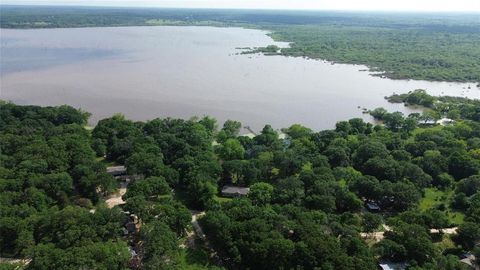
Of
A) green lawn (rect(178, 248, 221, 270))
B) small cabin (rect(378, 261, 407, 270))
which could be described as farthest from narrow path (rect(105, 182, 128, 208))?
small cabin (rect(378, 261, 407, 270))

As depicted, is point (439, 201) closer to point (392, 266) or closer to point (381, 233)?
point (381, 233)

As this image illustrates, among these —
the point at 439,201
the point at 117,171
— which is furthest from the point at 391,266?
the point at 117,171

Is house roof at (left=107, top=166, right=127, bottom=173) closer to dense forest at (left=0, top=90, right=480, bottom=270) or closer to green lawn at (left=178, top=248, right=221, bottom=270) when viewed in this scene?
dense forest at (left=0, top=90, right=480, bottom=270)

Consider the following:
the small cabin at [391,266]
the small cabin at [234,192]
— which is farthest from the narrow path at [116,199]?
the small cabin at [391,266]

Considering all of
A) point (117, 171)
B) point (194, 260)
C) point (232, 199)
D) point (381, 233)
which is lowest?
point (381, 233)

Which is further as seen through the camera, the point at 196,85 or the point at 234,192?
the point at 196,85

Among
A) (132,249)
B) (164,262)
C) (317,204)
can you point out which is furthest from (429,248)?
(132,249)
